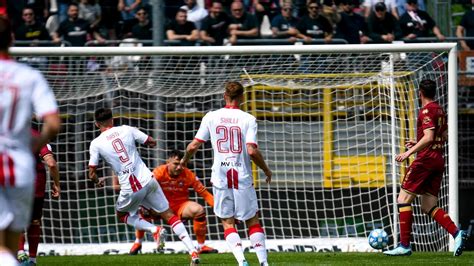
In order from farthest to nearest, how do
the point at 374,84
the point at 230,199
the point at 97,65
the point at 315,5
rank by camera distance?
the point at 315,5 < the point at 97,65 < the point at 374,84 < the point at 230,199

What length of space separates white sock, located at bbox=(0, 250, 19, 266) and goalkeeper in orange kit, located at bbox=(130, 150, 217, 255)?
8.35 metres

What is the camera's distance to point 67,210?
15523 millimetres

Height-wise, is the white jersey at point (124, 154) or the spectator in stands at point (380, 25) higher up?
the spectator in stands at point (380, 25)

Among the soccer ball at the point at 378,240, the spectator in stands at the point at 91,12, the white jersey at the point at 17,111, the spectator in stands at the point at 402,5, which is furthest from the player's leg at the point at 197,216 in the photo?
the white jersey at the point at 17,111

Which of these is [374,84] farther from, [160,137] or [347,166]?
[160,137]

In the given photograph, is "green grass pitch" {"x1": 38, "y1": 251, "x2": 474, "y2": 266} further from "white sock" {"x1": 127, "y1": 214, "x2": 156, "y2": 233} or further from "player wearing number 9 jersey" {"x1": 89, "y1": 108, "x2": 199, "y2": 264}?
"player wearing number 9 jersey" {"x1": 89, "y1": 108, "x2": 199, "y2": 264}

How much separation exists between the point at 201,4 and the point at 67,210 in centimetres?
457

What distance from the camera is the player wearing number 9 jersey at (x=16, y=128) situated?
5.66m

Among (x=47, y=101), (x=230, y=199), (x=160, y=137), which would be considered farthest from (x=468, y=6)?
(x=47, y=101)

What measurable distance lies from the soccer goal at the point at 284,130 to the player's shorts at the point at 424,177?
2.13m

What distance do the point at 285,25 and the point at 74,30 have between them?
358 cm

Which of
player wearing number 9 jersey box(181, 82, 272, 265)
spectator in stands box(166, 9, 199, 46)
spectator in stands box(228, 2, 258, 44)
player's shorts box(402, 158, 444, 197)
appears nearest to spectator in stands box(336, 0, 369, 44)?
spectator in stands box(228, 2, 258, 44)

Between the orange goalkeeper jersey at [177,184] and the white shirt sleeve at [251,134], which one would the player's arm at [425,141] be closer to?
the white shirt sleeve at [251,134]

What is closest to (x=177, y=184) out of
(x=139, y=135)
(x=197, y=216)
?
(x=197, y=216)
